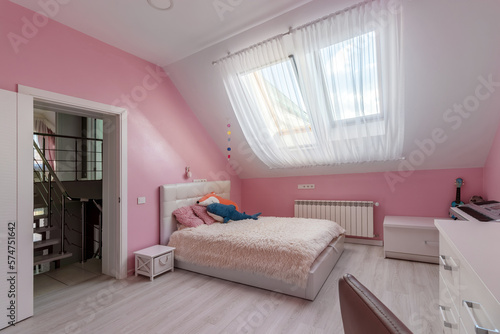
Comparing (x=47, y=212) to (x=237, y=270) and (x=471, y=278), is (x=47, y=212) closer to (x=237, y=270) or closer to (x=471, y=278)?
(x=237, y=270)

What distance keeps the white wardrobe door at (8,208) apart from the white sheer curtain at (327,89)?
2229 millimetres

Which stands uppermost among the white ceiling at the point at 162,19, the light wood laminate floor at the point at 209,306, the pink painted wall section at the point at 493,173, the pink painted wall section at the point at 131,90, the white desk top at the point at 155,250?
the white ceiling at the point at 162,19

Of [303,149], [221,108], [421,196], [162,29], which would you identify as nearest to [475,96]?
[421,196]

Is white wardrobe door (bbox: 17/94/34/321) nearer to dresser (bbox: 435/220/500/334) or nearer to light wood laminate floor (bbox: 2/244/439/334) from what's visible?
light wood laminate floor (bbox: 2/244/439/334)

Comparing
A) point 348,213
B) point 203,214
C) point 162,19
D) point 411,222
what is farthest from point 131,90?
point 411,222

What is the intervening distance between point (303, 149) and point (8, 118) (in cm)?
333

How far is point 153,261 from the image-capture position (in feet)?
9.37

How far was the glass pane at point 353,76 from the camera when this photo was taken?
8.47 ft

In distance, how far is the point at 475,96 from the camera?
2.65 metres

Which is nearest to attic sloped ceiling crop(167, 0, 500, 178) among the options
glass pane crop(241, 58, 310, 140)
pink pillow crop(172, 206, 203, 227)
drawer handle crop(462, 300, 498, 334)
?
glass pane crop(241, 58, 310, 140)

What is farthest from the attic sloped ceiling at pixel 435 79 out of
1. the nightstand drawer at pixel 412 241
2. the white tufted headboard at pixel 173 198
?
the white tufted headboard at pixel 173 198

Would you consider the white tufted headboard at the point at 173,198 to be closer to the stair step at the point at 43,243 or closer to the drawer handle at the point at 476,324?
the stair step at the point at 43,243

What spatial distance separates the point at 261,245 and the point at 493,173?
298 cm

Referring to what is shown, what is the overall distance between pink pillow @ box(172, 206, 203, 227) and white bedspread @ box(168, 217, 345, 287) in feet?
0.34
